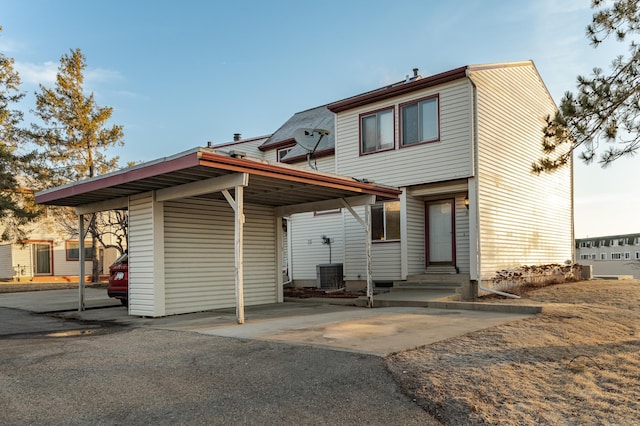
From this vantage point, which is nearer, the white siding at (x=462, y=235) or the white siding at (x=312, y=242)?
the white siding at (x=462, y=235)

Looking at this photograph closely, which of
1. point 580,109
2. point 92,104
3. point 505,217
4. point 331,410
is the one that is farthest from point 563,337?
point 92,104

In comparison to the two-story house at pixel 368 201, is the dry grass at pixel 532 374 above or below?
below

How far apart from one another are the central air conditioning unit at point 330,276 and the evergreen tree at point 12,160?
13.7m

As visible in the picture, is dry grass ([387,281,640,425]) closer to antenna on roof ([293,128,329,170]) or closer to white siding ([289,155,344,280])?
antenna on roof ([293,128,329,170])

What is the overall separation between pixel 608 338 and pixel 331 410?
17.3 feet

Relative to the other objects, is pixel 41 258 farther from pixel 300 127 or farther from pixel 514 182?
pixel 514 182

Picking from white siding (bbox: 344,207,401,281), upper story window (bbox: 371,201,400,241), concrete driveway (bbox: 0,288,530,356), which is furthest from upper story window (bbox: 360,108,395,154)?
concrete driveway (bbox: 0,288,530,356)

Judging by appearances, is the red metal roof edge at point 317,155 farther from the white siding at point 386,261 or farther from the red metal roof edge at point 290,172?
the red metal roof edge at point 290,172

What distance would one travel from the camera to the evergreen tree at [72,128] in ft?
76.0

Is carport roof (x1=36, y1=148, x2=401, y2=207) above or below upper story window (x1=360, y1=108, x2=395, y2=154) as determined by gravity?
below

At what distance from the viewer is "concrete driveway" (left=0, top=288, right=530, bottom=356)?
6762 millimetres

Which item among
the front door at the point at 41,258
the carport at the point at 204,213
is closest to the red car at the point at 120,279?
the carport at the point at 204,213

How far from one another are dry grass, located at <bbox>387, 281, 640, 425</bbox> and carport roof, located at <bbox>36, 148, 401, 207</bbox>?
434cm

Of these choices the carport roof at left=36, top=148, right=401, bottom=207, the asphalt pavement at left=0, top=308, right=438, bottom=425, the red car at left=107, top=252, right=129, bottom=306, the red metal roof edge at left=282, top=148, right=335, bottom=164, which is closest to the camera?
the asphalt pavement at left=0, top=308, right=438, bottom=425
